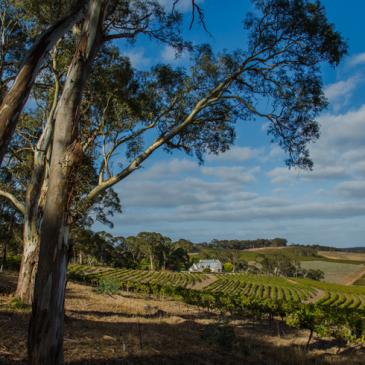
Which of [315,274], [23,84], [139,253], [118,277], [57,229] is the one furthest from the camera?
[315,274]

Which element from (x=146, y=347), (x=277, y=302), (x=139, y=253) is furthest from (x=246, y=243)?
(x=146, y=347)

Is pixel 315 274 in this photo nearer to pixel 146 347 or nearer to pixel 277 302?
pixel 277 302

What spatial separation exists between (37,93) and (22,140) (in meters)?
2.20

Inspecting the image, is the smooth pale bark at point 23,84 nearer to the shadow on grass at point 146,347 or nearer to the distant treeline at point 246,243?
the shadow on grass at point 146,347

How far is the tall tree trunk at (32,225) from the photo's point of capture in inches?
402

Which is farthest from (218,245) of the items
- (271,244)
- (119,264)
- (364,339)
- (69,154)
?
(69,154)

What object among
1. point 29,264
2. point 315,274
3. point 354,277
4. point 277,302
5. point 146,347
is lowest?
point 354,277

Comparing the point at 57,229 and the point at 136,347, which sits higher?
the point at 57,229

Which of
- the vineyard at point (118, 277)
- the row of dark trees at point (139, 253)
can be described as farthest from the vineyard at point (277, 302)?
the row of dark trees at point (139, 253)

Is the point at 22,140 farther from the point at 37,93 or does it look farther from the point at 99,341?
the point at 99,341

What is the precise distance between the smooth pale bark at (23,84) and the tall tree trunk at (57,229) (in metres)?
0.34

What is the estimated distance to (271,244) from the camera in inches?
7436

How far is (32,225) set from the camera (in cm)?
1037

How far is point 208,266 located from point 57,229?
364ft
